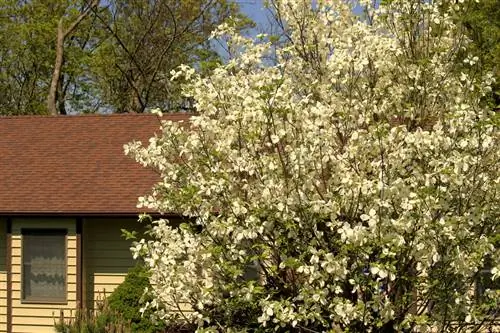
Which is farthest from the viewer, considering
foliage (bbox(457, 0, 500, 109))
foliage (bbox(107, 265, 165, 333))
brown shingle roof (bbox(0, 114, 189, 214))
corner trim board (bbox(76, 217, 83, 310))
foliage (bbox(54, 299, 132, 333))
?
foliage (bbox(457, 0, 500, 109))

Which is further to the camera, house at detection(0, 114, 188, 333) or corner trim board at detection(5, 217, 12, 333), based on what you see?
corner trim board at detection(5, 217, 12, 333)

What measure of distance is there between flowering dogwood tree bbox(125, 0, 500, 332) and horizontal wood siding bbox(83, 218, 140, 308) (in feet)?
25.1

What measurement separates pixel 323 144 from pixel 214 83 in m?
1.37

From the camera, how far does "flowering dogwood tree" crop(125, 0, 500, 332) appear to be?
805cm

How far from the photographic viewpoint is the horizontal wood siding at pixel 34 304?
1694 cm

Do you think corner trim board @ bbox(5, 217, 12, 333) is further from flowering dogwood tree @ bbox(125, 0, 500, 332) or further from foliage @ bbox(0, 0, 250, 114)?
foliage @ bbox(0, 0, 250, 114)

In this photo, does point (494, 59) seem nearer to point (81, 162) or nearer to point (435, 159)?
point (81, 162)

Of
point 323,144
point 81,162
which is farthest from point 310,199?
point 81,162

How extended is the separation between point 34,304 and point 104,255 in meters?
1.69

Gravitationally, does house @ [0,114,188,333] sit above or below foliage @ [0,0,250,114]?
below

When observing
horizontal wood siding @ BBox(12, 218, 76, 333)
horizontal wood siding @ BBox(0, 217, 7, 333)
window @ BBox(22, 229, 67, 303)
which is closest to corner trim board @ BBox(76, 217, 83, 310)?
horizontal wood siding @ BBox(12, 218, 76, 333)

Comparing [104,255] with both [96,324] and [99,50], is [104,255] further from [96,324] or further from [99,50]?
[99,50]

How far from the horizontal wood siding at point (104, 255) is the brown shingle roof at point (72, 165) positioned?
501 millimetres

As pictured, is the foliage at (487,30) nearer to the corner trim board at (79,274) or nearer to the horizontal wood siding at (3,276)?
the corner trim board at (79,274)
